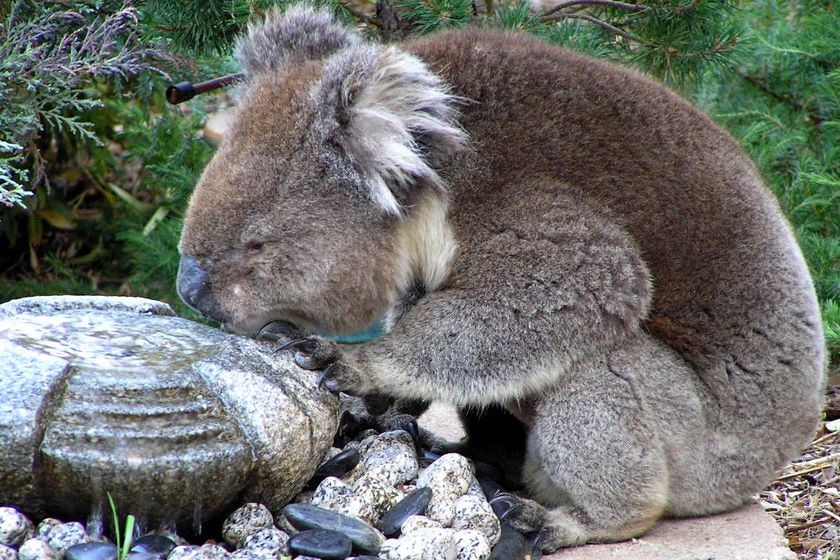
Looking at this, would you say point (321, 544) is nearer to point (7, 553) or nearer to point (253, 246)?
point (7, 553)

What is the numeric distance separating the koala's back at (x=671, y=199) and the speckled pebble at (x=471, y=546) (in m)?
0.98

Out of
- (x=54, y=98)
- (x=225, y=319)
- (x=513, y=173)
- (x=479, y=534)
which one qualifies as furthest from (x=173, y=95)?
(x=479, y=534)

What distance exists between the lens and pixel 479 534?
3021mm

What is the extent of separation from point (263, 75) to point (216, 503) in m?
1.56

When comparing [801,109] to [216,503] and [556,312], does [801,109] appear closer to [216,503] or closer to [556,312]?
[556,312]

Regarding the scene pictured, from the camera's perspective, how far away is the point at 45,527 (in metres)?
2.64

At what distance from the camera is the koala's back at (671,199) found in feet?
11.0

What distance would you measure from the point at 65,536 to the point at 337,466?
0.97 m

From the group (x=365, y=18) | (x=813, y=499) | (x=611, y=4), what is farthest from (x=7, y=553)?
(x=611, y=4)

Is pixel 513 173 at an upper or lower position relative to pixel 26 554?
upper

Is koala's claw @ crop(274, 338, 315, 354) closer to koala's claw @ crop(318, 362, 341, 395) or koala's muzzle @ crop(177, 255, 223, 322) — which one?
koala's claw @ crop(318, 362, 341, 395)

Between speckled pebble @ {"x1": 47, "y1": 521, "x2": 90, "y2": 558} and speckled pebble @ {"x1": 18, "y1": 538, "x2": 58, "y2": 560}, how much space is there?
0.03 meters

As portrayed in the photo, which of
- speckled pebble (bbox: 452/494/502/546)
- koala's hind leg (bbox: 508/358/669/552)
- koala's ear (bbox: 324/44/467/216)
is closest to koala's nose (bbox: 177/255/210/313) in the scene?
koala's ear (bbox: 324/44/467/216)

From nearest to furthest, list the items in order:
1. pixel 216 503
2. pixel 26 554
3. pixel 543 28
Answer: pixel 26 554, pixel 216 503, pixel 543 28
